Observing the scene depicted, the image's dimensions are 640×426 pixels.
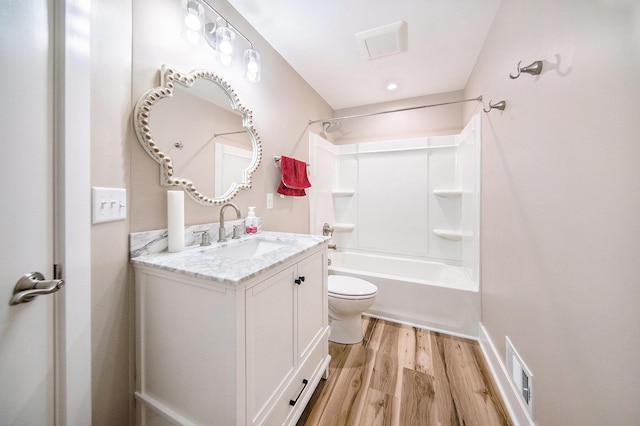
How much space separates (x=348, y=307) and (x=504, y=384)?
3.10ft

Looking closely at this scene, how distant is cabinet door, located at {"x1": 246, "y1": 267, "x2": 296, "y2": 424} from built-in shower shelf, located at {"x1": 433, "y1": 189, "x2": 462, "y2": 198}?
2.08 m

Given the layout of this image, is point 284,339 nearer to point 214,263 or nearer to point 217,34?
point 214,263

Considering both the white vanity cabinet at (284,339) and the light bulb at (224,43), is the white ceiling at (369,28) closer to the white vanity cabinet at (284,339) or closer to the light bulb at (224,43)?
the light bulb at (224,43)

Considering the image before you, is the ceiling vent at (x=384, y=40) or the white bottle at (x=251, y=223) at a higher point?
the ceiling vent at (x=384, y=40)

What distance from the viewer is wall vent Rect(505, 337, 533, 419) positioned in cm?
99

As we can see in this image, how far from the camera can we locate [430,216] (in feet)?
8.31

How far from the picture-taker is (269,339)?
849 millimetres

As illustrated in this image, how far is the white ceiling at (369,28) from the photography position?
137cm

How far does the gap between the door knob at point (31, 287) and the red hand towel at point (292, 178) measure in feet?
4.18

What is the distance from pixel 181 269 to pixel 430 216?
→ 2.49 metres

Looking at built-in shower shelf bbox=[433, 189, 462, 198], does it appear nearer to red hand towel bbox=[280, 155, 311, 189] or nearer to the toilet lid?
the toilet lid

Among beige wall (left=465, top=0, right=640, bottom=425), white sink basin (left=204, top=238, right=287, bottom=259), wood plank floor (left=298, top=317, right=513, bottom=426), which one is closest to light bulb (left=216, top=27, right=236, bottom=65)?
white sink basin (left=204, top=238, right=287, bottom=259)

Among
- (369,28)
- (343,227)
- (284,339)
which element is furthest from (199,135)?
(343,227)

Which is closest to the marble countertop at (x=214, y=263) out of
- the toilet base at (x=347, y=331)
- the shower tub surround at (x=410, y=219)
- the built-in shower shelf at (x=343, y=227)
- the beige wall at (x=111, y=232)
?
the beige wall at (x=111, y=232)
